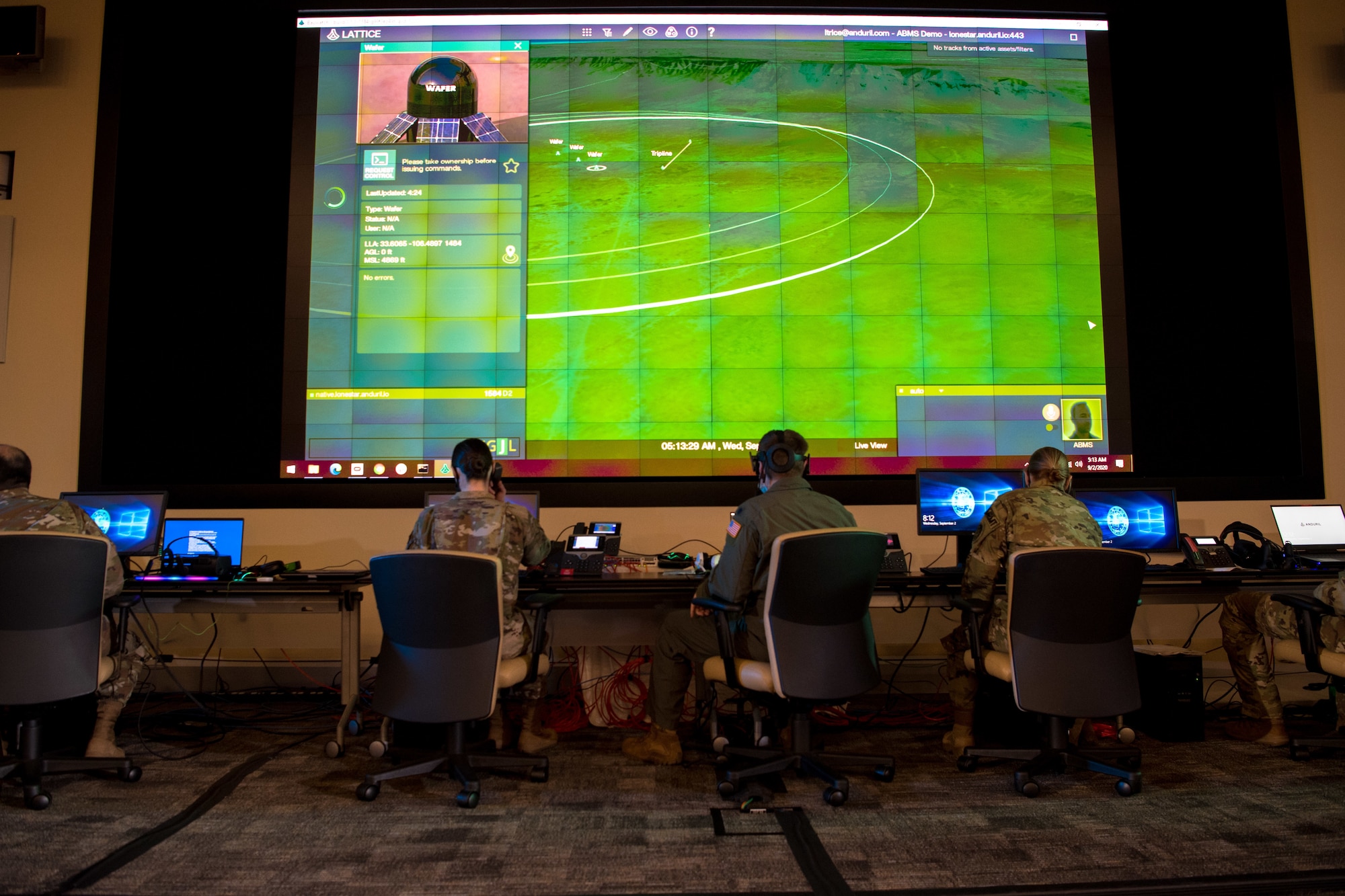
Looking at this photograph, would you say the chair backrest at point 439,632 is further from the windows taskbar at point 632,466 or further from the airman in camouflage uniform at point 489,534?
the windows taskbar at point 632,466

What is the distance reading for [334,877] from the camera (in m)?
1.93

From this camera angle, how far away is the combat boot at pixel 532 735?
3064 mm

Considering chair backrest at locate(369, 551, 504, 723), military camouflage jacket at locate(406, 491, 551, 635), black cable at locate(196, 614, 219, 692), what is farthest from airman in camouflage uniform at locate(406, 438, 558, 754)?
black cable at locate(196, 614, 219, 692)

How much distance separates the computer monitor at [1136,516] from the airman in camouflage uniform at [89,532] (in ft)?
12.8

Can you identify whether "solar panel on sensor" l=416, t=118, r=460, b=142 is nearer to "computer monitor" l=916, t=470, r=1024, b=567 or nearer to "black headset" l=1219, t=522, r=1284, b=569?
"computer monitor" l=916, t=470, r=1024, b=567

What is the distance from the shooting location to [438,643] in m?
2.40

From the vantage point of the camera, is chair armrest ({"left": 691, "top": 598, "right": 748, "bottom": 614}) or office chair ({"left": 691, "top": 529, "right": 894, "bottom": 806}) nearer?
office chair ({"left": 691, "top": 529, "right": 894, "bottom": 806})

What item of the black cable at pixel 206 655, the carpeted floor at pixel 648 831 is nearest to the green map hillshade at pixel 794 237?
the carpeted floor at pixel 648 831

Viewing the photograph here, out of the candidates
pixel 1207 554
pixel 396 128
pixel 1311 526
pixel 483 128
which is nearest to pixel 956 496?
pixel 1207 554

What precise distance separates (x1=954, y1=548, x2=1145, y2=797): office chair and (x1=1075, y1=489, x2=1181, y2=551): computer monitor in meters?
1.19

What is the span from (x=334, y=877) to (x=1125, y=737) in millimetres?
2742

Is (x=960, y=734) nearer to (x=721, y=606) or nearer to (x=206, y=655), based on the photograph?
(x=721, y=606)

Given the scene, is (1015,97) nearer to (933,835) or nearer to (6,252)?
(933,835)

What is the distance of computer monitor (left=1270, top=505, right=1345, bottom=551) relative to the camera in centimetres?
377
